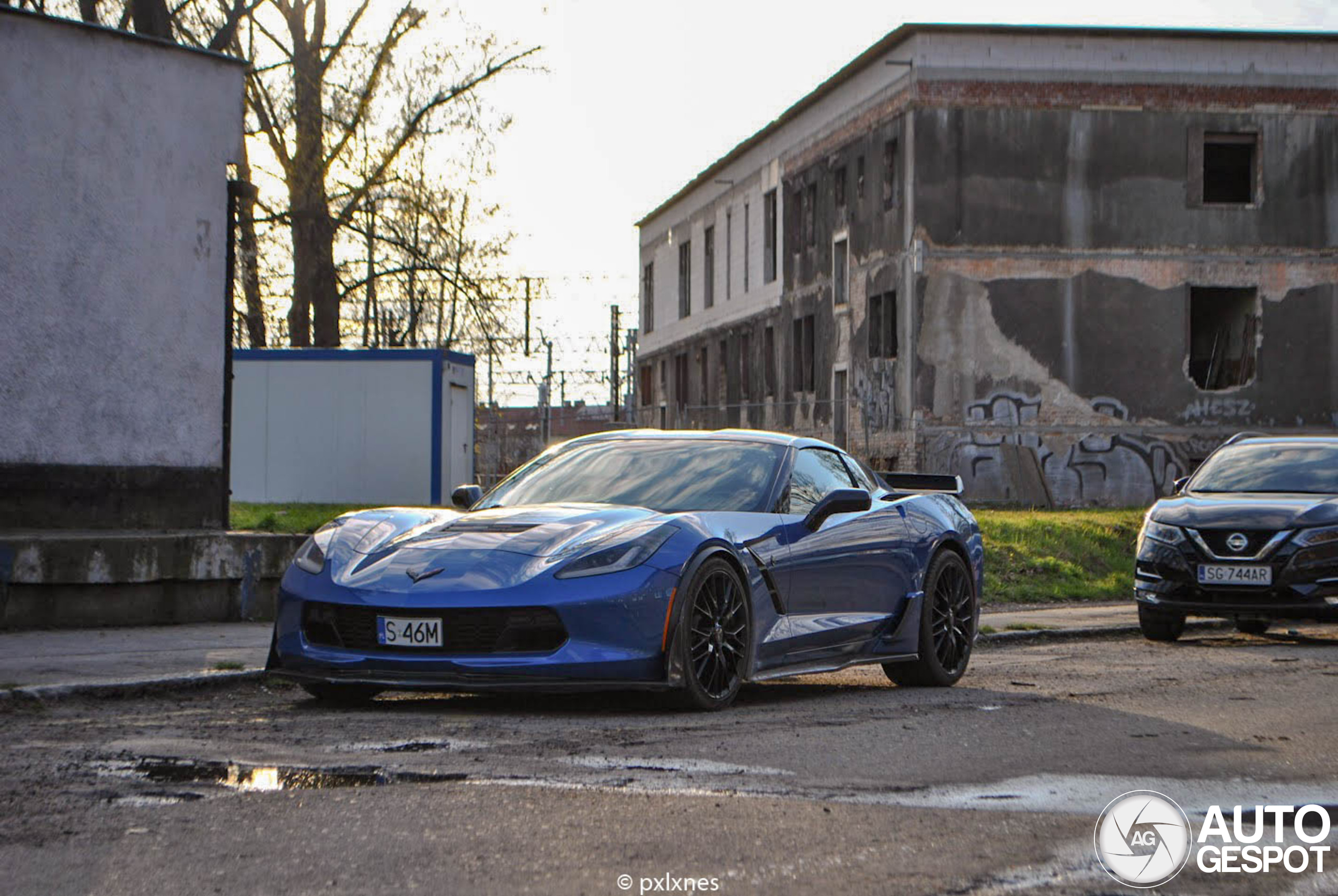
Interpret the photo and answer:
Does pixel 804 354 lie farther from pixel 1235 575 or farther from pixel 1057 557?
pixel 1235 575

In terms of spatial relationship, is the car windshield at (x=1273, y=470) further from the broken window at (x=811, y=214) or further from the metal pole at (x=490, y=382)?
the broken window at (x=811, y=214)

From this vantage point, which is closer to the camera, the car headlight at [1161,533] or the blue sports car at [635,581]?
the blue sports car at [635,581]

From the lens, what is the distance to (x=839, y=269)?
4062 cm

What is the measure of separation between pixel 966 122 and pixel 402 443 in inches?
563

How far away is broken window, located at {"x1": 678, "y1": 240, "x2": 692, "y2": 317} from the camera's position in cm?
5719

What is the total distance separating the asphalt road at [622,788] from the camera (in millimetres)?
4504

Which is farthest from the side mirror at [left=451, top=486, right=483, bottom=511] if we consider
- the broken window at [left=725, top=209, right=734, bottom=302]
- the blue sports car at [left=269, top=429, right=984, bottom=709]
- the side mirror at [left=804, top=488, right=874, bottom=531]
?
the broken window at [left=725, top=209, right=734, bottom=302]

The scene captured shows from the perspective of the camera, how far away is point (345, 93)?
30578mm

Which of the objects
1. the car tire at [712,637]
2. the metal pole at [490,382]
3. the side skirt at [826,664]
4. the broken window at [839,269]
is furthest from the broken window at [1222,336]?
the car tire at [712,637]

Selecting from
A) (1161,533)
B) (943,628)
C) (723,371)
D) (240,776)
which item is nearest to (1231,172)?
(723,371)

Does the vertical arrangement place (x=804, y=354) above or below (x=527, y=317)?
below

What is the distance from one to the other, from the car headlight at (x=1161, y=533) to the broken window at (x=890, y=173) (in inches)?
924

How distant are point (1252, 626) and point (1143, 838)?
10.7 metres

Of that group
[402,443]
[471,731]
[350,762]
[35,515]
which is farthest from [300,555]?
[402,443]
